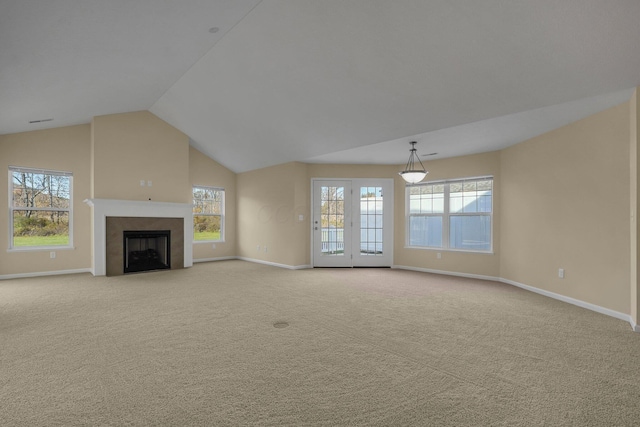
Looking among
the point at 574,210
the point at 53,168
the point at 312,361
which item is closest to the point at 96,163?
the point at 53,168

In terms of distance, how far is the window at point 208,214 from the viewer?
28.3 ft

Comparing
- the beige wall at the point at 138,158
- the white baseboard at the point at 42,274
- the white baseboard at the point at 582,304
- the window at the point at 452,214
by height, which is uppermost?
the beige wall at the point at 138,158

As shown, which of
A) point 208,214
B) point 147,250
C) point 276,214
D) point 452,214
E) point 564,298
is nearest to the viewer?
point 564,298

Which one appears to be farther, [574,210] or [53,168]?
[53,168]

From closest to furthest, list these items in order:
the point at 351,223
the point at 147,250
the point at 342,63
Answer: the point at 342,63
the point at 147,250
the point at 351,223

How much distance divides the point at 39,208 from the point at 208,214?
3447mm

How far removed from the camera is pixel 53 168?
6.55 metres

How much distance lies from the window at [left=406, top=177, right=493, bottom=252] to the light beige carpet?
189 centimetres

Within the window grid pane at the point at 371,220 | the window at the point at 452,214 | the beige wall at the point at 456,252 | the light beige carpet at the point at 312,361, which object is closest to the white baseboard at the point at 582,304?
the light beige carpet at the point at 312,361

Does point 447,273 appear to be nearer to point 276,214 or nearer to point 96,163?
point 276,214

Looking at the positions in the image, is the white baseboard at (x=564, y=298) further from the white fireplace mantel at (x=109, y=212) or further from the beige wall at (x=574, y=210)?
the white fireplace mantel at (x=109, y=212)

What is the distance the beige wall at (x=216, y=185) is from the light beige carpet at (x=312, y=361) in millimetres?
3867

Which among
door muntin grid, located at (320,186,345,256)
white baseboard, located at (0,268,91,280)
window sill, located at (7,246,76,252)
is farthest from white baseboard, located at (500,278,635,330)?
window sill, located at (7,246,76,252)

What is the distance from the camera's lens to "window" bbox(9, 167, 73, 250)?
624cm
